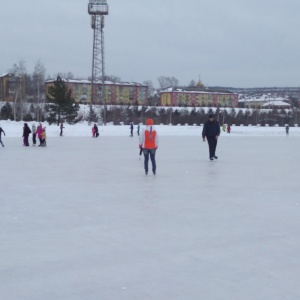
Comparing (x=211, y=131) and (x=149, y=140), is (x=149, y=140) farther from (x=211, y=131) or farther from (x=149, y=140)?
(x=211, y=131)

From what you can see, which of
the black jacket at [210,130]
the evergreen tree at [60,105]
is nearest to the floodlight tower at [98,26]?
the evergreen tree at [60,105]

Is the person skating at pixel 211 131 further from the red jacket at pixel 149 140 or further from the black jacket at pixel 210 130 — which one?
the red jacket at pixel 149 140

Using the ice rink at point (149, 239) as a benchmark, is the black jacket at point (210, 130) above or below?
above

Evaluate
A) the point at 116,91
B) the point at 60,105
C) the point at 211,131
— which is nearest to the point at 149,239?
the point at 211,131

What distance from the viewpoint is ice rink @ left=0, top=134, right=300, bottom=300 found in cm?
422

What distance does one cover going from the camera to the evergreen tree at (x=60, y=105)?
51.0m

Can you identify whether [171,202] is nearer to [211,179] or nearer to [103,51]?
[211,179]

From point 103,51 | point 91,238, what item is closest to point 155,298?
point 91,238

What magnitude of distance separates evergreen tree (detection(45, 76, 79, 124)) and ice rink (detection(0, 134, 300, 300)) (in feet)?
133

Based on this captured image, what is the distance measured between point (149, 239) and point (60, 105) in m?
46.8

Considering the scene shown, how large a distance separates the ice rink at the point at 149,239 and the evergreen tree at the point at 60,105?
40544 millimetres

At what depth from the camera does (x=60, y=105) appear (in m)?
51.5

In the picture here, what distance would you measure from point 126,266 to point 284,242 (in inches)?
75.3

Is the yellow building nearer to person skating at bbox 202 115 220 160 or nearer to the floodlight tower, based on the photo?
the floodlight tower
